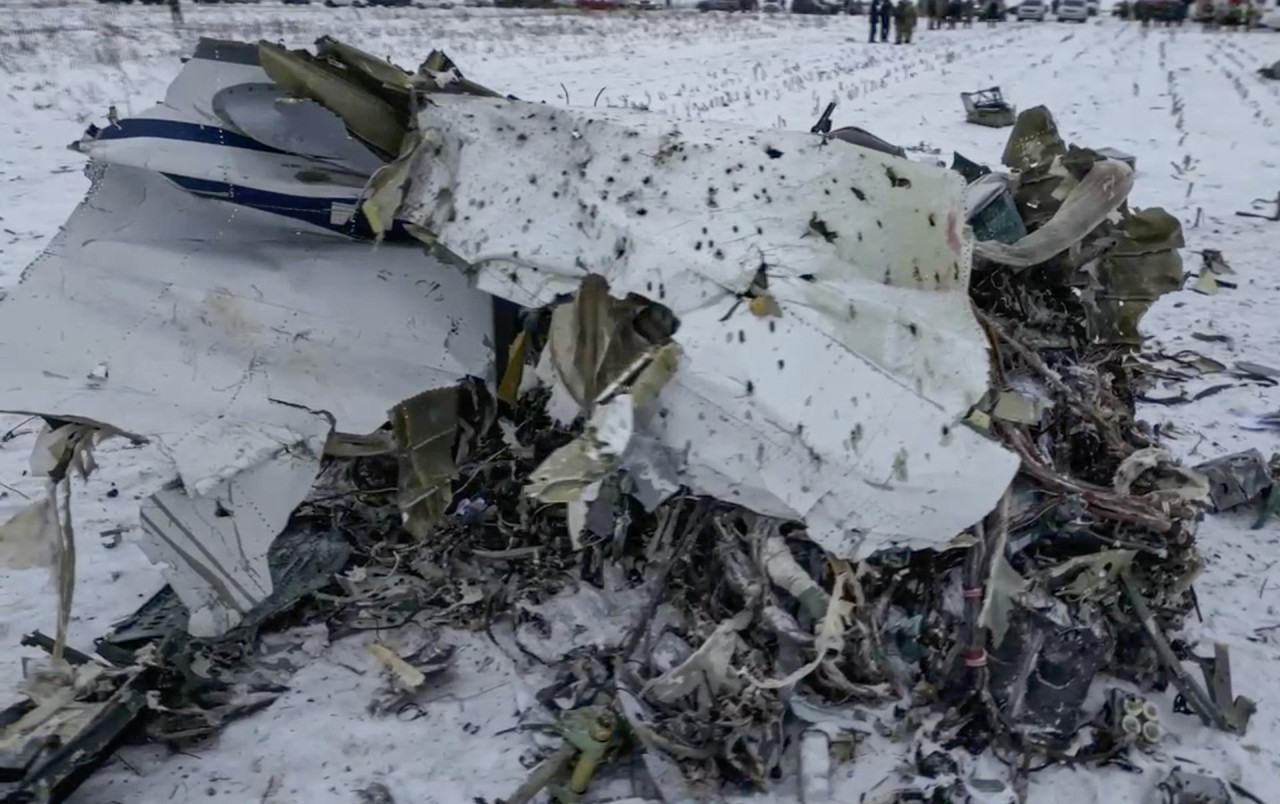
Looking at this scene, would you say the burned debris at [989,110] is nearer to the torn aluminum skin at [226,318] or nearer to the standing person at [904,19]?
the torn aluminum skin at [226,318]

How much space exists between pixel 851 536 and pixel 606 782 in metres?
1.04

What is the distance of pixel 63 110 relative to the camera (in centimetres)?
1063

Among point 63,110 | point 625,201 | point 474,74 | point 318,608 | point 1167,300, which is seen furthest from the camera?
point 474,74

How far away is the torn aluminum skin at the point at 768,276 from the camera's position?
2713 millimetres

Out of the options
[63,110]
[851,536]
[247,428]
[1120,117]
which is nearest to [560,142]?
[247,428]

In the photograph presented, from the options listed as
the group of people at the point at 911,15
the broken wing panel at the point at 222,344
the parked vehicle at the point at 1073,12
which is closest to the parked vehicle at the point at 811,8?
the group of people at the point at 911,15

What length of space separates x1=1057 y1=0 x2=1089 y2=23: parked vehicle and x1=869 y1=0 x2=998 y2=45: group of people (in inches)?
109

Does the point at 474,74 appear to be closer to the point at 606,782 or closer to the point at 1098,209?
the point at 1098,209

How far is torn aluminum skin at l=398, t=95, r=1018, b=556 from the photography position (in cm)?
271

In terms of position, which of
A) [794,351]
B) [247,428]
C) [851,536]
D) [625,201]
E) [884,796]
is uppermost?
[625,201]

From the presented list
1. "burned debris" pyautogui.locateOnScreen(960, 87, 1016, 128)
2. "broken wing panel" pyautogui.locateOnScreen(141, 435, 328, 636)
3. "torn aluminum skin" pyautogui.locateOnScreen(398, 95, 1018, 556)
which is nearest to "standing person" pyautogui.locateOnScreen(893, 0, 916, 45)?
"burned debris" pyautogui.locateOnScreen(960, 87, 1016, 128)

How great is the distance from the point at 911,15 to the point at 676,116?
19488 mm

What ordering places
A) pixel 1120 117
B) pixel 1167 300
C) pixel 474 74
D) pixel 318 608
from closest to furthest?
1. pixel 318 608
2. pixel 1167 300
3. pixel 1120 117
4. pixel 474 74

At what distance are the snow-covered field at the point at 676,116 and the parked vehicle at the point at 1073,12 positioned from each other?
3.13 metres
